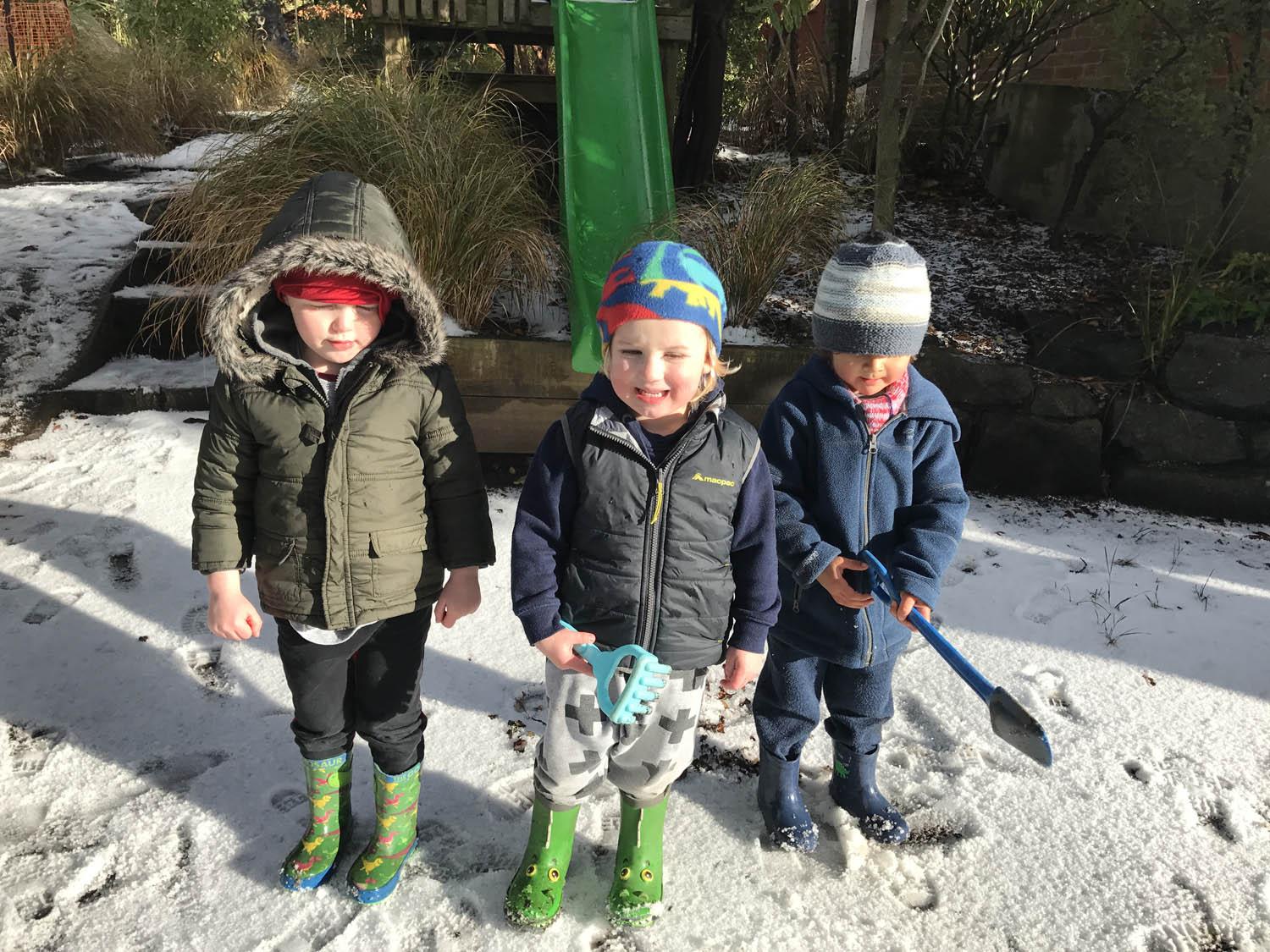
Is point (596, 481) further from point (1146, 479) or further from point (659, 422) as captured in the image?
point (1146, 479)

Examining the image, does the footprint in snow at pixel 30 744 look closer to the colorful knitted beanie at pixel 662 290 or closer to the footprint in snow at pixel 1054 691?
the colorful knitted beanie at pixel 662 290

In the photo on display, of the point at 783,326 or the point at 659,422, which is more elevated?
the point at 659,422

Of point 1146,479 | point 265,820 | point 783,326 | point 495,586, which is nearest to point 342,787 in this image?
point 265,820

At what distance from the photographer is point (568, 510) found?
160cm

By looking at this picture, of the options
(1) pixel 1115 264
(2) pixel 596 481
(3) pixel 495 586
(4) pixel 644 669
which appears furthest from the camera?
(1) pixel 1115 264

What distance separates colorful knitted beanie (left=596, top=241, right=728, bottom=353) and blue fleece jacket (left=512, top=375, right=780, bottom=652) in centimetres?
15

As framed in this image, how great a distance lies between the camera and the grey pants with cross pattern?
1686mm

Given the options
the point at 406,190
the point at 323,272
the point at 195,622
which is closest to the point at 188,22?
the point at 406,190

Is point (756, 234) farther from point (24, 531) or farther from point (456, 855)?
point (24, 531)

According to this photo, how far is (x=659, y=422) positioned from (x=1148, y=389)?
335 centimetres

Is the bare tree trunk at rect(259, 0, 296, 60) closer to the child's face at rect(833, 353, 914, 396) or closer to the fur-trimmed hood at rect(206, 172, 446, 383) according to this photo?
the fur-trimmed hood at rect(206, 172, 446, 383)

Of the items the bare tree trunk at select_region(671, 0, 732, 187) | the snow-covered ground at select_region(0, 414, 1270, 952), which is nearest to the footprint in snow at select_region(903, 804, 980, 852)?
the snow-covered ground at select_region(0, 414, 1270, 952)

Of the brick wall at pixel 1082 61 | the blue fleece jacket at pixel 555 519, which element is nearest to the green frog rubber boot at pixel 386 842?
the blue fleece jacket at pixel 555 519

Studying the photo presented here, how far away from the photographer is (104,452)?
361 centimetres
